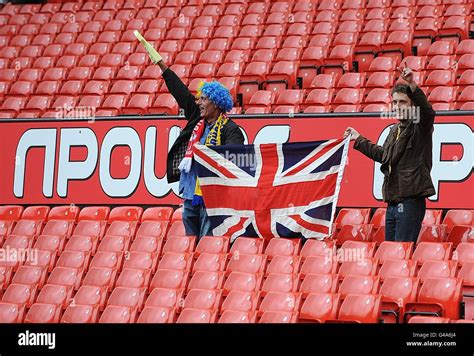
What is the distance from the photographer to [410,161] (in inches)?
338

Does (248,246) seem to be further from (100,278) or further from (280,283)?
(100,278)

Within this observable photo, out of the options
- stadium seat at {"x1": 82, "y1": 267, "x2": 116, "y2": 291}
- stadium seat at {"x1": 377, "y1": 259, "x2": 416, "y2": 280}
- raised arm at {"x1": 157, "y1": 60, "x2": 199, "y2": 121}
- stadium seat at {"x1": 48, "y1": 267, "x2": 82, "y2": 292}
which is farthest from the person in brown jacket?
stadium seat at {"x1": 48, "y1": 267, "x2": 82, "y2": 292}

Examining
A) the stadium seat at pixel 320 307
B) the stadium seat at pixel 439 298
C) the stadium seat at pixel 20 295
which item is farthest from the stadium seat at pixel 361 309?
the stadium seat at pixel 20 295

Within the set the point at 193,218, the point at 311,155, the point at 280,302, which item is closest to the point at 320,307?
the point at 280,302

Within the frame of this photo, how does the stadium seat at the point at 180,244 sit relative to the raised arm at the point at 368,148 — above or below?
below

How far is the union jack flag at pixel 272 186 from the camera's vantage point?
9.05 meters

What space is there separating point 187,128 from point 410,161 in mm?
2237

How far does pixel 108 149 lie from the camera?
1162cm

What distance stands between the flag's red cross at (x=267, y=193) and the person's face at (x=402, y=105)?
805 millimetres

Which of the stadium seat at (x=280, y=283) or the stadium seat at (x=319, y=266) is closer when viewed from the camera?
the stadium seat at (x=280, y=283)

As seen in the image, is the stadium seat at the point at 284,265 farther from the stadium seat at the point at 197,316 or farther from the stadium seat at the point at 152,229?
the stadium seat at the point at 152,229

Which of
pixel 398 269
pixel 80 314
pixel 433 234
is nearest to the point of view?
pixel 398 269

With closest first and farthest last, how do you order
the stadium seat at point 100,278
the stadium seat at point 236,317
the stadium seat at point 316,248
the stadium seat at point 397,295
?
the stadium seat at point 397,295
the stadium seat at point 236,317
the stadium seat at point 316,248
the stadium seat at point 100,278

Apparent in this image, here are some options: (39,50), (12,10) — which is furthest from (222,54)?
(12,10)
